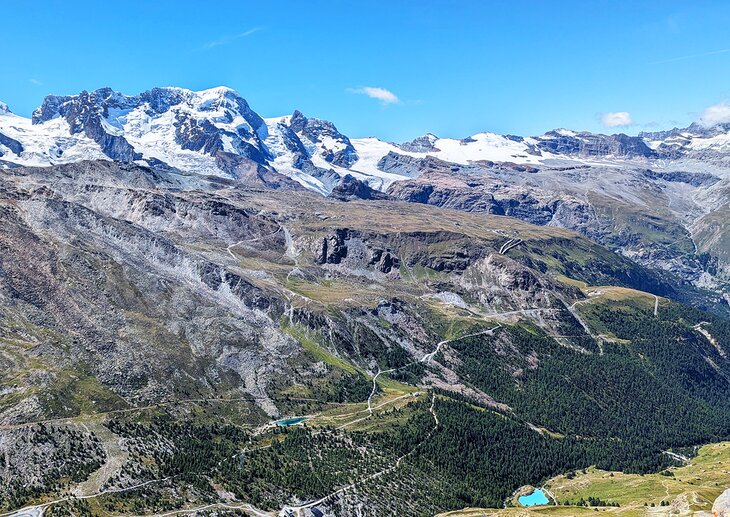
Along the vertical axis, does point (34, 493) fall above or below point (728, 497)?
below

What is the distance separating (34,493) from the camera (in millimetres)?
197375

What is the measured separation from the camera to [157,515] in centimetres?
19825

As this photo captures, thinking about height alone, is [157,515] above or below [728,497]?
below

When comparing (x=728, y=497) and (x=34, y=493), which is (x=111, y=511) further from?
(x=728, y=497)

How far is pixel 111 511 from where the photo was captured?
195000mm

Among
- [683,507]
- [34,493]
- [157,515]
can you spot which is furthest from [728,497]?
[34,493]

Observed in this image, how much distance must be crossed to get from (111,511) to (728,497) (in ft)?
530

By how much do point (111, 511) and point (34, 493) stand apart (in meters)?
23.5

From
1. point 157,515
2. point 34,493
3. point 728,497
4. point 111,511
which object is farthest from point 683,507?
point 34,493

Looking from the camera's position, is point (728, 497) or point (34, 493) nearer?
point (728, 497)

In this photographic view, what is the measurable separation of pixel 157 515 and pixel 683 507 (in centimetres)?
15105

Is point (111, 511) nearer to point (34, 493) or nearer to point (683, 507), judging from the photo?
point (34, 493)

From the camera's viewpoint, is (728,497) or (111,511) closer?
(728,497)

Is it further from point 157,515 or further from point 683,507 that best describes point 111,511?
point 683,507
